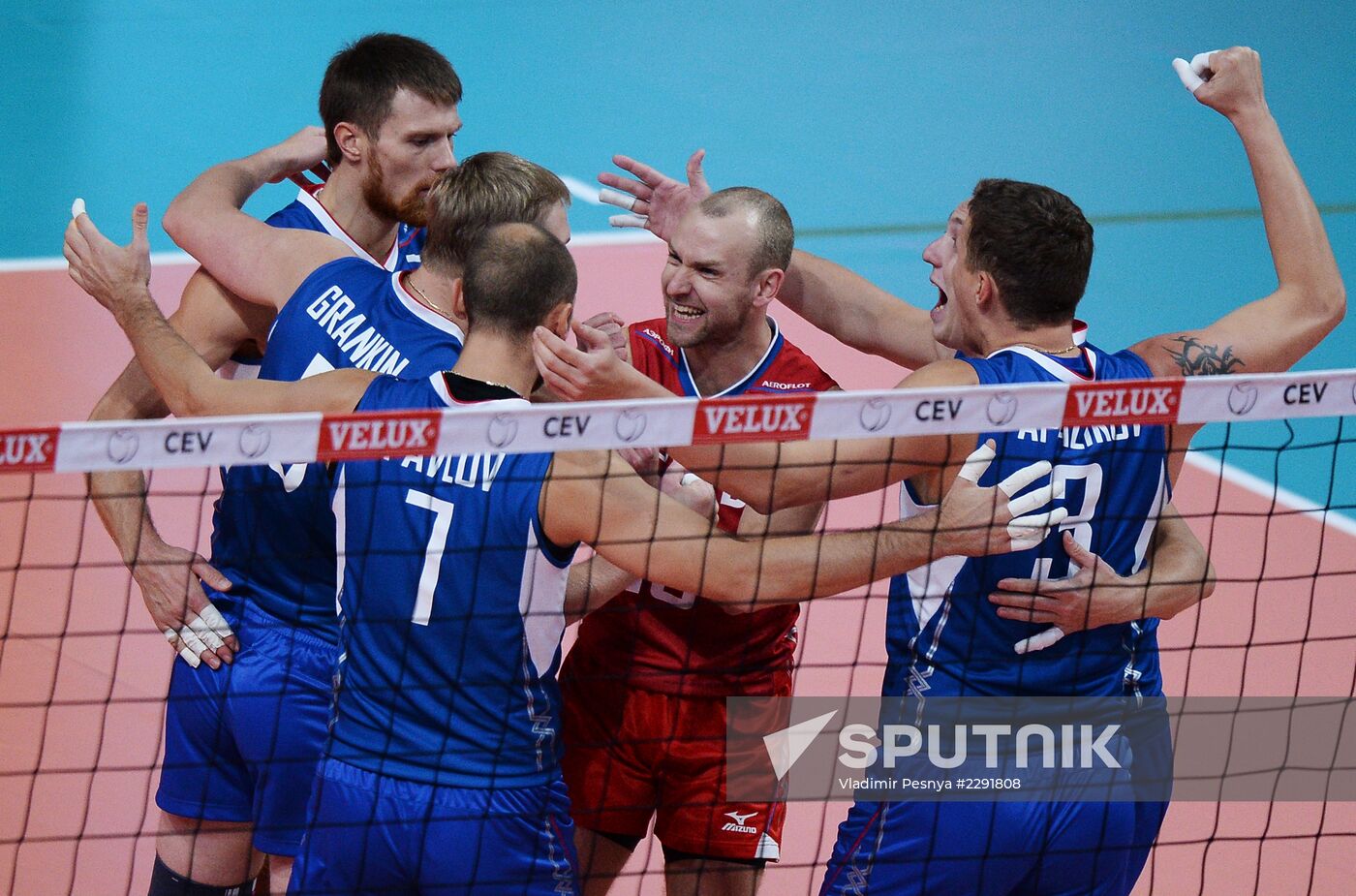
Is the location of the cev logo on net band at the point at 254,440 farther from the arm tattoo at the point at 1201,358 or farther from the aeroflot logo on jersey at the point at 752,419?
the arm tattoo at the point at 1201,358

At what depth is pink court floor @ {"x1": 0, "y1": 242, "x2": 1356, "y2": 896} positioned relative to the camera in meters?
6.37

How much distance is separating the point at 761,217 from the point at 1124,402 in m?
1.69

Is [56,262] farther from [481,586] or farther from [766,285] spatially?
[481,586]

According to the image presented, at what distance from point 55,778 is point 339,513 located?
331cm

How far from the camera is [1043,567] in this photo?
14.9ft

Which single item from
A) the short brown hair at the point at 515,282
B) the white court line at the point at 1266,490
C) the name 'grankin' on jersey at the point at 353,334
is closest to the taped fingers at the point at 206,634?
the name 'grankin' on jersey at the point at 353,334

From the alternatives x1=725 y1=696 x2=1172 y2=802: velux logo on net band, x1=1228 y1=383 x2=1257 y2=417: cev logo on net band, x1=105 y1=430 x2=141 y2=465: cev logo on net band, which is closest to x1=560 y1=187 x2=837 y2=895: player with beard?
x1=725 y1=696 x2=1172 y2=802: velux logo on net band

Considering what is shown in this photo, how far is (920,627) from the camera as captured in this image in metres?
4.67

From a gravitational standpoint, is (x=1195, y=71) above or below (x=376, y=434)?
above

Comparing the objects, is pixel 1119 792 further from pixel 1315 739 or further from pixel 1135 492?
pixel 1315 739

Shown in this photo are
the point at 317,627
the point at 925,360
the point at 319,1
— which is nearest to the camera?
the point at 317,627

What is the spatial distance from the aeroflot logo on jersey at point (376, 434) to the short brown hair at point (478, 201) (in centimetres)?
86

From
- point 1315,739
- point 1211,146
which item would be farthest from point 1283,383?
point 1211,146

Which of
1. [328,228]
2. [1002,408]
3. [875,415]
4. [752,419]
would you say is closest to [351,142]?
[328,228]
